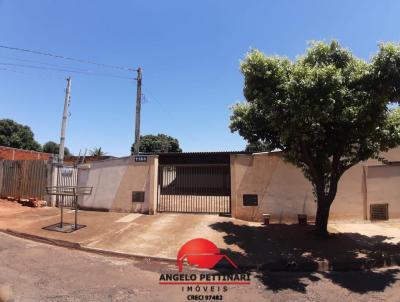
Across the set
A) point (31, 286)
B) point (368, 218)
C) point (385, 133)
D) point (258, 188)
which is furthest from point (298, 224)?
point (31, 286)

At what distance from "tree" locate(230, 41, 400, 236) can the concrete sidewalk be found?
3.86ft

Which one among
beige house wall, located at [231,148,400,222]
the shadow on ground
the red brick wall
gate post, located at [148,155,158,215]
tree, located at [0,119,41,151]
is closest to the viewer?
the shadow on ground

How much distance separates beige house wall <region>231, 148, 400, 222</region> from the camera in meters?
11.0

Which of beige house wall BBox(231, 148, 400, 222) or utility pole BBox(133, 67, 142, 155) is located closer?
beige house wall BBox(231, 148, 400, 222)

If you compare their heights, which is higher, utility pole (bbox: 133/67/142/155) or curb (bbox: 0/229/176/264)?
utility pole (bbox: 133/67/142/155)

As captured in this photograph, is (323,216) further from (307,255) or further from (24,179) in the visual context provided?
(24,179)

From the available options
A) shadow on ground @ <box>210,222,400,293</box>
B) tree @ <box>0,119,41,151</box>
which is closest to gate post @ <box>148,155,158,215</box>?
shadow on ground @ <box>210,222,400,293</box>

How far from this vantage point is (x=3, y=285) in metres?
5.47

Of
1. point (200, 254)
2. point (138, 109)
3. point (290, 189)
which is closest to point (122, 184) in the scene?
point (138, 109)

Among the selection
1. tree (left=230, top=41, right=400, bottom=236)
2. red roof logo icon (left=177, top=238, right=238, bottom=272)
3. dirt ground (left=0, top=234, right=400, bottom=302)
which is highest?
tree (left=230, top=41, right=400, bottom=236)

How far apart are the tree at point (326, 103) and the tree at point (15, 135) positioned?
42289 mm

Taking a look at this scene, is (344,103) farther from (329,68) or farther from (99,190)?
(99,190)

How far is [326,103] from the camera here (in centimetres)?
732

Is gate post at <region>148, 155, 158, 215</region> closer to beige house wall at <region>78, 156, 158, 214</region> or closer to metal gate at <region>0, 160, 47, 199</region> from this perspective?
beige house wall at <region>78, 156, 158, 214</region>
